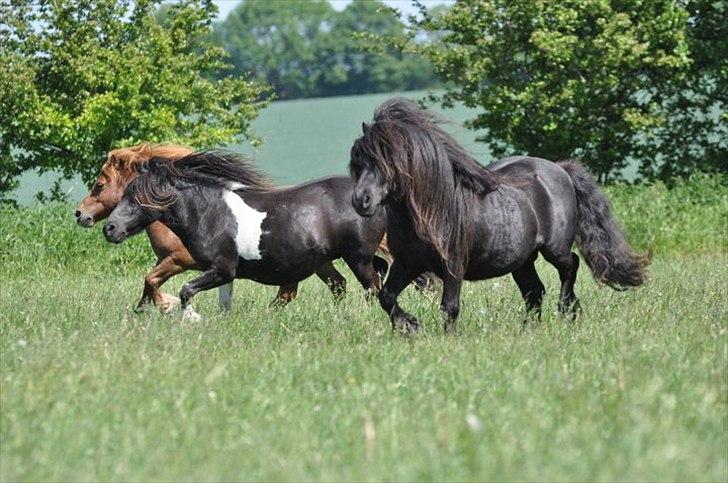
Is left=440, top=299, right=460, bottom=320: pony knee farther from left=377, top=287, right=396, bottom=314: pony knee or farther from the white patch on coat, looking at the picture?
the white patch on coat

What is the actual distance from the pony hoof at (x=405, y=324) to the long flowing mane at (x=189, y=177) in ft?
9.15

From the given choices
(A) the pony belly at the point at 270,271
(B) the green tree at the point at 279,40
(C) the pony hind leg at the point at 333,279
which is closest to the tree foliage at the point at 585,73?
(C) the pony hind leg at the point at 333,279

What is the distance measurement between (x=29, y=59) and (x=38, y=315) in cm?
1276

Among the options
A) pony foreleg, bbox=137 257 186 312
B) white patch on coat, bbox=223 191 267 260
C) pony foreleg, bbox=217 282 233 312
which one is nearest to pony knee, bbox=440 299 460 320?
white patch on coat, bbox=223 191 267 260

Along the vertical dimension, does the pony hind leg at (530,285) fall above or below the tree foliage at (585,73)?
above

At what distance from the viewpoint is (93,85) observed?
22.7m

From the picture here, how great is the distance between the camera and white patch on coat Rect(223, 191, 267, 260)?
11656 mm

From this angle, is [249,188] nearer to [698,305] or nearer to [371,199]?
[371,199]

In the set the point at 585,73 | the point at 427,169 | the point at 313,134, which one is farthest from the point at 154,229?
the point at 313,134

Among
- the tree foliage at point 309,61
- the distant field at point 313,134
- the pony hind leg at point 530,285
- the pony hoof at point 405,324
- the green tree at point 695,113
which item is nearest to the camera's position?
the pony hoof at point 405,324

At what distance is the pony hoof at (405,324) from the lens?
31.4ft

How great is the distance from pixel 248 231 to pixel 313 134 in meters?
45.4

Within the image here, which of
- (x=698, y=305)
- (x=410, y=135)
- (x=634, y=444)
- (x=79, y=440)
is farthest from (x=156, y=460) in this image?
(x=698, y=305)

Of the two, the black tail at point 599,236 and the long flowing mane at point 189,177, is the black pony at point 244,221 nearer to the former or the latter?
the long flowing mane at point 189,177
